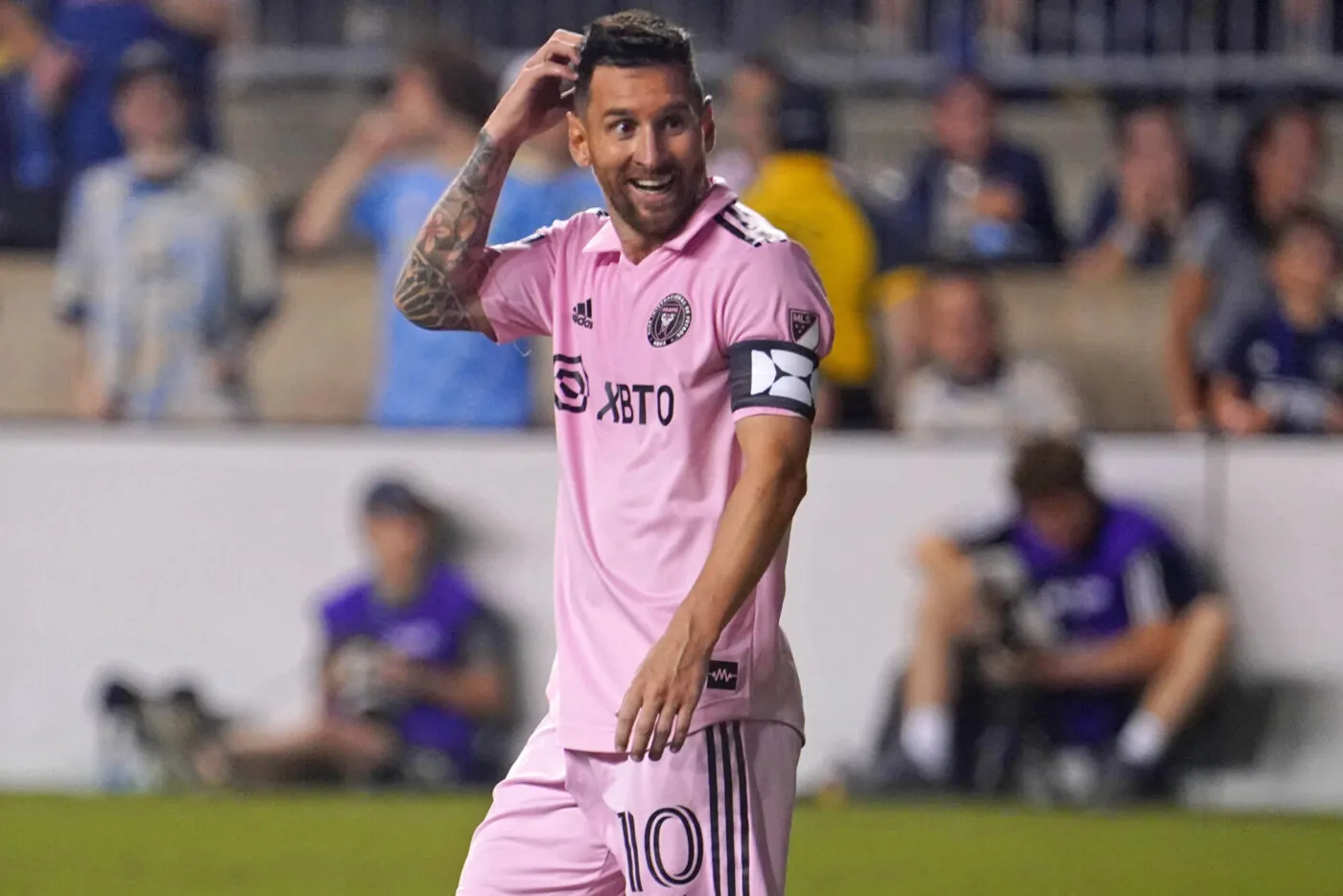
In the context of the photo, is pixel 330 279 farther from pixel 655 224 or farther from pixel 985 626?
pixel 655 224

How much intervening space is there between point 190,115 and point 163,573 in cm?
236

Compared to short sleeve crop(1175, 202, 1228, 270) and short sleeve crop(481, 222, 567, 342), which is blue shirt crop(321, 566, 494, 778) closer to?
short sleeve crop(1175, 202, 1228, 270)

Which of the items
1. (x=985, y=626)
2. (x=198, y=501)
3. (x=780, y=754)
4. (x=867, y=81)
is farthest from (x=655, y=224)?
(x=867, y=81)

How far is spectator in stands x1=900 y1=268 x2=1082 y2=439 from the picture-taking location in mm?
9734

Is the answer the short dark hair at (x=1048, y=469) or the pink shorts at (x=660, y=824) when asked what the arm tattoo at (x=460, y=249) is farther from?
the short dark hair at (x=1048, y=469)

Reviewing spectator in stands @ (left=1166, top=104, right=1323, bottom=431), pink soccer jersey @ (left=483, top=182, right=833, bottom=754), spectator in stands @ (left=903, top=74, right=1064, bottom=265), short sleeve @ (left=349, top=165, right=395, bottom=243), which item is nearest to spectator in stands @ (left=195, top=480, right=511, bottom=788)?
short sleeve @ (left=349, top=165, right=395, bottom=243)

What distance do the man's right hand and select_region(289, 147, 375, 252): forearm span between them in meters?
6.79

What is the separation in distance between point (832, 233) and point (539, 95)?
627cm

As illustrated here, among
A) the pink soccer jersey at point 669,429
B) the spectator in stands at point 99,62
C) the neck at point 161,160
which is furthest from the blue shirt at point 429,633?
the pink soccer jersey at point 669,429

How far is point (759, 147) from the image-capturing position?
10328 millimetres

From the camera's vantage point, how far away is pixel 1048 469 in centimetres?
915

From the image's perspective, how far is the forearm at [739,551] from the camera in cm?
338

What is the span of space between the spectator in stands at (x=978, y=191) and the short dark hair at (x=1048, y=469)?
1.66 metres

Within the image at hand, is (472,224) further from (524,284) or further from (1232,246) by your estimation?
(1232,246)
